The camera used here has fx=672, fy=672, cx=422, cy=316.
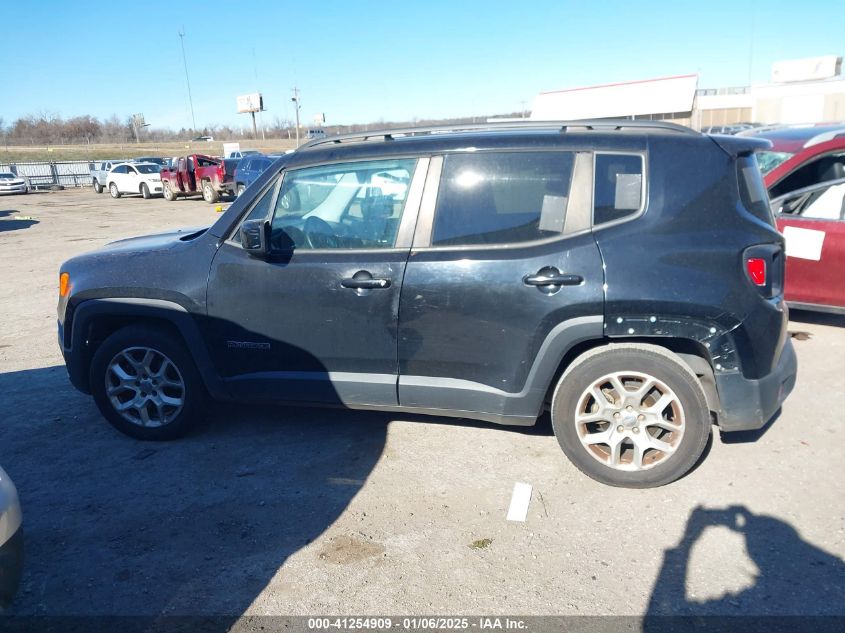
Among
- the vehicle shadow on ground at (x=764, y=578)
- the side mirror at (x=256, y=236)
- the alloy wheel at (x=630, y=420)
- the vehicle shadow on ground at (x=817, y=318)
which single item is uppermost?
the side mirror at (x=256, y=236)

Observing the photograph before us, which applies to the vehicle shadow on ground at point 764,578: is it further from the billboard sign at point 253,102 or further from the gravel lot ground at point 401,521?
the billboard sign at point 253,102

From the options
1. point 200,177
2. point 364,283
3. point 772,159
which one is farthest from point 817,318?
point 200,177

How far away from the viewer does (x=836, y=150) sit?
5.93 metres

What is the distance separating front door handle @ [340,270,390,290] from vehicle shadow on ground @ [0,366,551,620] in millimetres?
1085

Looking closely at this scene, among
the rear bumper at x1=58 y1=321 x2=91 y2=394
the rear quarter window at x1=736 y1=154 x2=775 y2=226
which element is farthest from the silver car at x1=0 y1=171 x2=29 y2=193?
the rear quarter window at x1=736 y1=154 x2=775 y2=226

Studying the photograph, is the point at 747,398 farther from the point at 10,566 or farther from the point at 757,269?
the point at 10,566

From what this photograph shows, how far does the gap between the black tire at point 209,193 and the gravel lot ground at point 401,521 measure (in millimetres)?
22268

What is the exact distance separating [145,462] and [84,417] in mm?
1063

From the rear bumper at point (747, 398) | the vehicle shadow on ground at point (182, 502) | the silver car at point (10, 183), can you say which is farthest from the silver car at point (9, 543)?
the silver car at point (10, 183)

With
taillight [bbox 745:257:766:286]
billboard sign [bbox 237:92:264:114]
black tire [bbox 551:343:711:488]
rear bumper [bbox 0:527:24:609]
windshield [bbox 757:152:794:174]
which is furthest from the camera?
billboard sign [bbox 237:92:264:114]

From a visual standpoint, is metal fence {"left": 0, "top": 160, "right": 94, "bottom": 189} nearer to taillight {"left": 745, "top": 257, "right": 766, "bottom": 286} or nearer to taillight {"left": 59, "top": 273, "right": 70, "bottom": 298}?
taillight {"left": 59, "top": 273, "right": 70, "bottom": 298}

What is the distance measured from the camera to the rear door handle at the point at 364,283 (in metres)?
3.78

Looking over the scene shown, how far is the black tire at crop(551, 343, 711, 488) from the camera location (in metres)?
3.52

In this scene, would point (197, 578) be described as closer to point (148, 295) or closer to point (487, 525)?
point (487, 525)
